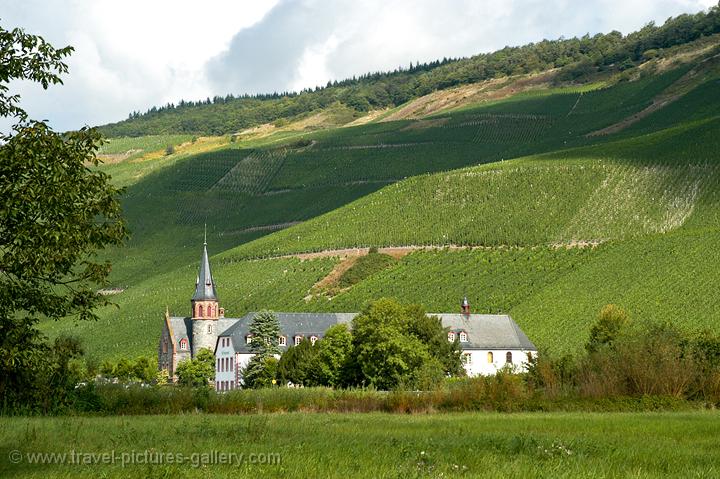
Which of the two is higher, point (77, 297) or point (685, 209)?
point (685, 209)

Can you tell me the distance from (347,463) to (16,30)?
466 inches

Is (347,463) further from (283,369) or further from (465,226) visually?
(465,226)

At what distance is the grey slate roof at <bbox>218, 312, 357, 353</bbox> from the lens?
102 m

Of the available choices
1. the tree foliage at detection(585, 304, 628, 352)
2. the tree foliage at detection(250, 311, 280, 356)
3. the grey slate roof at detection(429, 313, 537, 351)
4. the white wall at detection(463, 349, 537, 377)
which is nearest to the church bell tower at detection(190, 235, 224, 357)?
the tree foliage at detection(250, 311, 280, 356)

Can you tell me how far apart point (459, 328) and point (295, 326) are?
15004 mm

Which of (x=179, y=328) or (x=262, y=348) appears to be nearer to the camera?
(x=262, y=348)

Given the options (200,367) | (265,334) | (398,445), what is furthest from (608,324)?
(398,445)

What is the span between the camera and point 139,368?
334ft

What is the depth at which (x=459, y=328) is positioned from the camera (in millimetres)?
Result: 102000

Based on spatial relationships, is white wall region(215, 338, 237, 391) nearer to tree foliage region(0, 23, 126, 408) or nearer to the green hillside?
the green hillside

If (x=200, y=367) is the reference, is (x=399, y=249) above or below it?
above

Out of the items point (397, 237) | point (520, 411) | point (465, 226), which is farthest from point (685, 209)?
point (520, 411)

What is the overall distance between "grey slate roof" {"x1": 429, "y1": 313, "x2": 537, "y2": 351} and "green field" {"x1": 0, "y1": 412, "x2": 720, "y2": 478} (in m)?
69.7

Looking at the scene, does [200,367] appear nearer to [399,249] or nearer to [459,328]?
[459,328]
